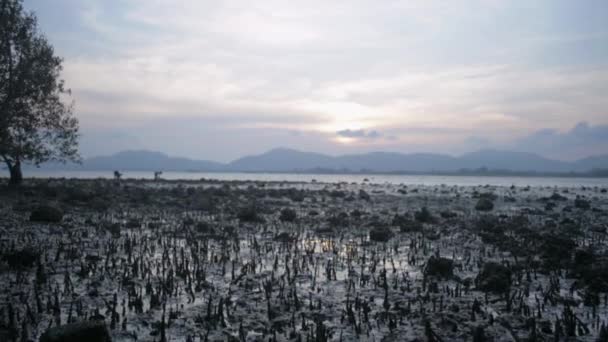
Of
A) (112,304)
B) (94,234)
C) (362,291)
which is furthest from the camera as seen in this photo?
(94,234)

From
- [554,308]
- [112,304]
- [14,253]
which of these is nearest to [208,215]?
[14,253]

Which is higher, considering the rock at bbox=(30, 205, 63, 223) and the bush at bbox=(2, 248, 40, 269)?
the rock at bbox=(30, 205, 63, 223)

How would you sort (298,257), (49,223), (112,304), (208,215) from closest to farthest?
(112,304) → (298,257) → (49,223) → (208,215)

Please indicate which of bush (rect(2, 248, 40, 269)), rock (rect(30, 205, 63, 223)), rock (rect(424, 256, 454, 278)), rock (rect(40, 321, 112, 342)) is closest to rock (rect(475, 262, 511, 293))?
rock (rect(424, 256, 454, 278))

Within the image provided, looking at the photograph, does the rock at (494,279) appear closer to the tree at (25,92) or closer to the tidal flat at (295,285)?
the tidal flat at (295,285)

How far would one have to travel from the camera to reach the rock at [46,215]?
594 inches

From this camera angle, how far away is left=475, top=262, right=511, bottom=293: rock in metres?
8.44

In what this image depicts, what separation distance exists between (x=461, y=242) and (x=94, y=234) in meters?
13.2

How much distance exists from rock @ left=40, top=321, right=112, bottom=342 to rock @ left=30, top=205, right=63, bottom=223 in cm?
1196

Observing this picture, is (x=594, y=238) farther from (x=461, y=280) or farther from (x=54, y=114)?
(x=54, y=114)

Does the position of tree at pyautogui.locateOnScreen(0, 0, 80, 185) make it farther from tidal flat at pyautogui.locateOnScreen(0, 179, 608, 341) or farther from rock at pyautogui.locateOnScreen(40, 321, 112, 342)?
rock at pyautogui.locateOnScreen(40, 321, 112, 342)

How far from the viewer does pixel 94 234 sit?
1383 centimetres

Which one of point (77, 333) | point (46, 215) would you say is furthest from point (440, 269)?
point (46, 215)

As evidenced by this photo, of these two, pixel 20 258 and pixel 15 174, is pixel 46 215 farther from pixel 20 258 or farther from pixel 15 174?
pixel 15 174
